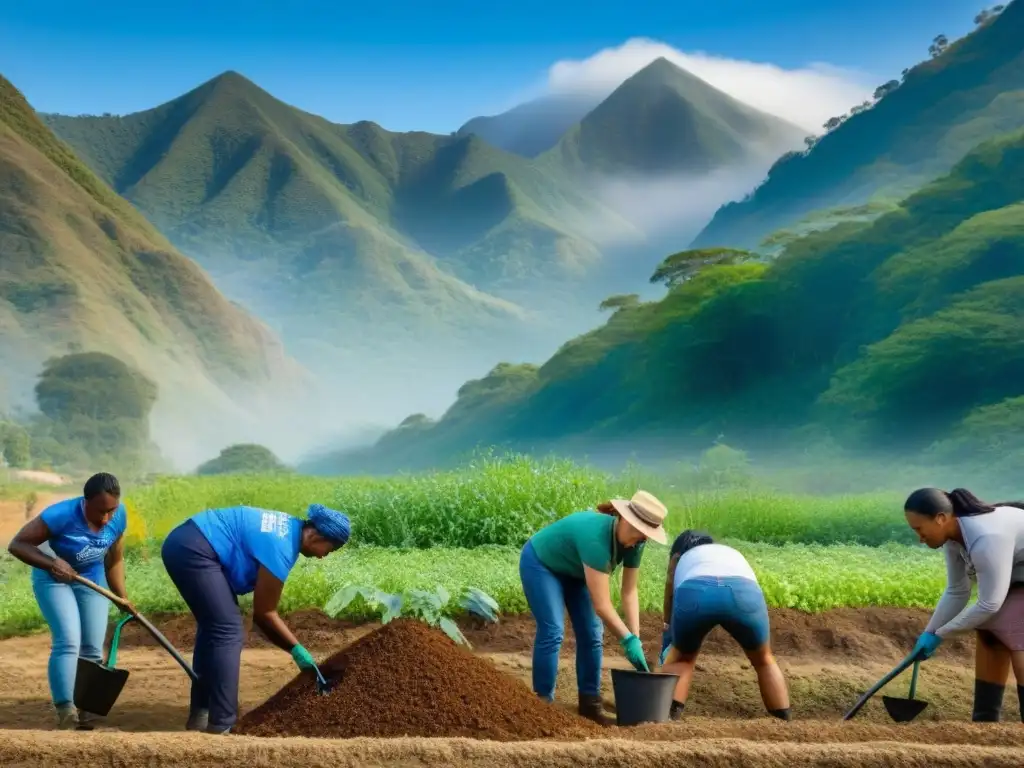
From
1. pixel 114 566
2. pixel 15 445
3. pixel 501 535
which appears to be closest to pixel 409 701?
pixel 114 566

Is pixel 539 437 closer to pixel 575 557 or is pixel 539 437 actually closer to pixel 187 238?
pixel 187 238

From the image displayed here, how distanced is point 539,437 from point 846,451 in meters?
9.27

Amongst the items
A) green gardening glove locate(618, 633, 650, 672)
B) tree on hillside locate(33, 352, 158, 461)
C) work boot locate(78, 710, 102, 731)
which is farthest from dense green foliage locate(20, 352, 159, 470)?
green gardening glove locate(618, 633, 650, 672)

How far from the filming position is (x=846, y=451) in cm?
2770

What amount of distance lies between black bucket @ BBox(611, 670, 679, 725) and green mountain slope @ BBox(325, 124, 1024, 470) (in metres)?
23.6

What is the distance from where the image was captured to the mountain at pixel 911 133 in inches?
1492

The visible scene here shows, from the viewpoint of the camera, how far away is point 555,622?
5.91m

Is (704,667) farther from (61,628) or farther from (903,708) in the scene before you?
(61,628)

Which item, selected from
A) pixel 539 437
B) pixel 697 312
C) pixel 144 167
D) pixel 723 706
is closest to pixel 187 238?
pixel 144 167

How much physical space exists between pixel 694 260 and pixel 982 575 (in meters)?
29.1

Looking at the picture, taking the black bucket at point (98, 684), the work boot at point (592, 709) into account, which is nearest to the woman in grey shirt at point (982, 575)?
the work boot at point (592, 709)

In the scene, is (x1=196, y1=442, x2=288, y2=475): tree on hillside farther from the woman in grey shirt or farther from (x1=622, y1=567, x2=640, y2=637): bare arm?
the woman in grey shirt

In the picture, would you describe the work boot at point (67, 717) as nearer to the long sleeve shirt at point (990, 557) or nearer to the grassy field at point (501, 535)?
the grassy field at point (501, 535)

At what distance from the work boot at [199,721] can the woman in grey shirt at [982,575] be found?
348 cm
